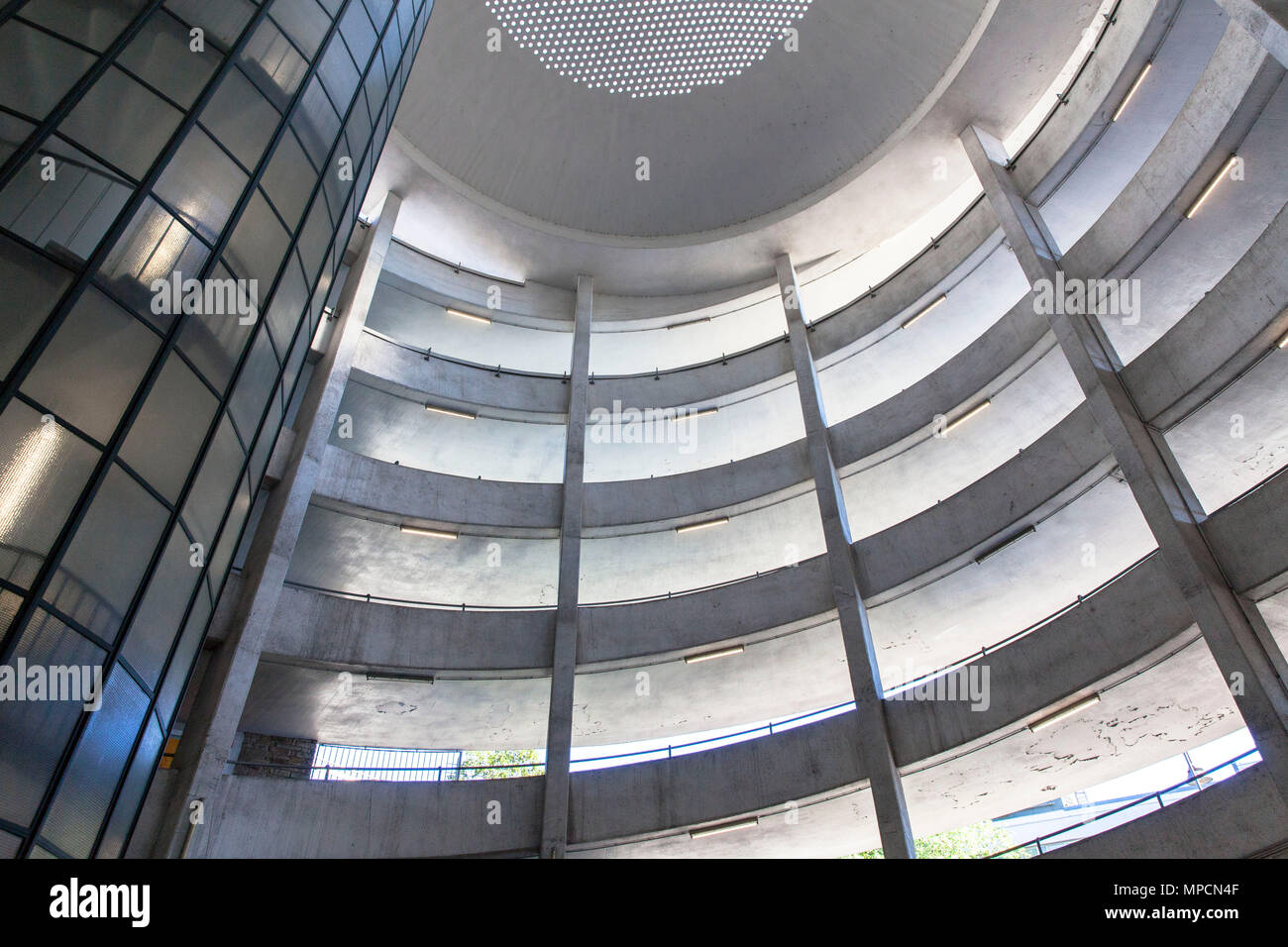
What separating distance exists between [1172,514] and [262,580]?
16387 millimetres

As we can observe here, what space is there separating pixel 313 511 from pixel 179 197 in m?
11.5

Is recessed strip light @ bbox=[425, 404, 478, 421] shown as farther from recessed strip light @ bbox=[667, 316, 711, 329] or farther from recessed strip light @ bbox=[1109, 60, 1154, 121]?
recessed strip light @ bbox=[1109, 60, 1154, 121]

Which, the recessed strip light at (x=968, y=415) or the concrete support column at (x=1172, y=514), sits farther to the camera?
the recessed strip light at (x=968, y=415)

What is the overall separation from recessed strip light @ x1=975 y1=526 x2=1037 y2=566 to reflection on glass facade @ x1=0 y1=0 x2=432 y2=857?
13968 millimetres

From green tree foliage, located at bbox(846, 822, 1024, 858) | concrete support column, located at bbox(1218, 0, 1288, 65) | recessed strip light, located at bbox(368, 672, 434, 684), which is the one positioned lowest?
recessed strip light, located at bbox(368, 672, 434, 684)

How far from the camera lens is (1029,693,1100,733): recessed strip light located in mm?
14677

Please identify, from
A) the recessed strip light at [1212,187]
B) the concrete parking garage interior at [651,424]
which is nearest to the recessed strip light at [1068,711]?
the concrete parking garage interior at [651,424]

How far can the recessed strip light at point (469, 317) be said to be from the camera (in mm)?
25891

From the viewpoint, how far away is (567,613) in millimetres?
18906

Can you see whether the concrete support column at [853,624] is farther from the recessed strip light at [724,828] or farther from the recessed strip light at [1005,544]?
the recessed strip light at [1005,544]

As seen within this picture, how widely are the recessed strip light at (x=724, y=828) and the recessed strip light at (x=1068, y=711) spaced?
555cm

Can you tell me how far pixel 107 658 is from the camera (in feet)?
24.6

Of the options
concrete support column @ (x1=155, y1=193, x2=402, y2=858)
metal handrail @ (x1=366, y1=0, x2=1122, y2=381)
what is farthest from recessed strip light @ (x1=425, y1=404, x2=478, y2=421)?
concrete support column @ (x1=155, y1=193, x2=402, y2=858)
